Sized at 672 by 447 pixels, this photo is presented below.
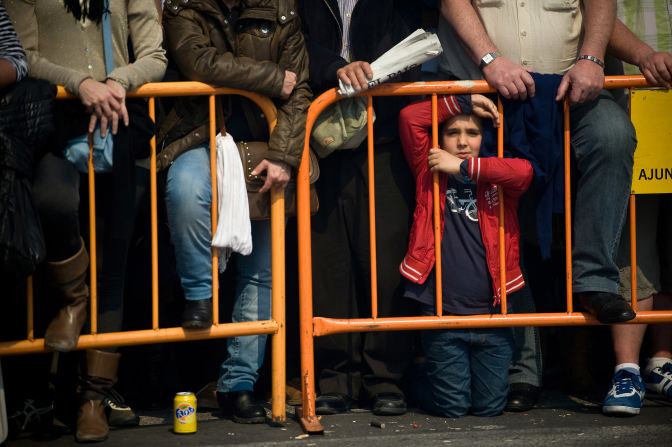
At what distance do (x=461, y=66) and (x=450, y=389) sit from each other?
162 centimetres

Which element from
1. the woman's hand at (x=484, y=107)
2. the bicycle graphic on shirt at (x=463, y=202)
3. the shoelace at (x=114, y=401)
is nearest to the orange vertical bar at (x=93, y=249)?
the shoelace at (x=114, y=401)

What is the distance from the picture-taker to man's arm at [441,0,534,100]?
5.65 metres

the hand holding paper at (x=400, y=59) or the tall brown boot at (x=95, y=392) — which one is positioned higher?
the hand holding paper at (x=400, y=59)

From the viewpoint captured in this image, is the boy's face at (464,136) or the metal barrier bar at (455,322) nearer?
the metal barrier bar at (455,322)

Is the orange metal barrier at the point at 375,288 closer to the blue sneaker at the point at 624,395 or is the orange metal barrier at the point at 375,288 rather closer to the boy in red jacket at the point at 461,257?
the boy in red jacket at the point at 461,257

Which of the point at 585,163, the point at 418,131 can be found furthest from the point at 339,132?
the point at 585,163

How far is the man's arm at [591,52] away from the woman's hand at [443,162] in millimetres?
573

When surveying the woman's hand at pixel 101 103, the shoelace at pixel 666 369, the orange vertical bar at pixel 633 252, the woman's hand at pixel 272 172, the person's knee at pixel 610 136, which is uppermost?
the woman's hand at pixel 101 103

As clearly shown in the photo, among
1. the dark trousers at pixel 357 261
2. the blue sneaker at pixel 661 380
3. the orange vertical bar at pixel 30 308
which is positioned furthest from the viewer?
the blue sneaker at pixel 661 380

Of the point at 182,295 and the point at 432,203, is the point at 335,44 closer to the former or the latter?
the point at 432,203

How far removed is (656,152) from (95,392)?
286cm

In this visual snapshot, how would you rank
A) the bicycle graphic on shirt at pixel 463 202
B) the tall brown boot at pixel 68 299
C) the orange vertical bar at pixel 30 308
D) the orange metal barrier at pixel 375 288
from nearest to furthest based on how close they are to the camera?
the tall brown boot at pixel 68 299 < the orange vertical bar at pixel 30 308 < the orange metal barrier at pixel 375 288 < the bicycle graphic on shirt at pixel 463 202

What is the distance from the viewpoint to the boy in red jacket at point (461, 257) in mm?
5730

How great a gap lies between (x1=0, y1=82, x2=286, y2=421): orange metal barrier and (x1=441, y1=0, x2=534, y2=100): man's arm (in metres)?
1.05
